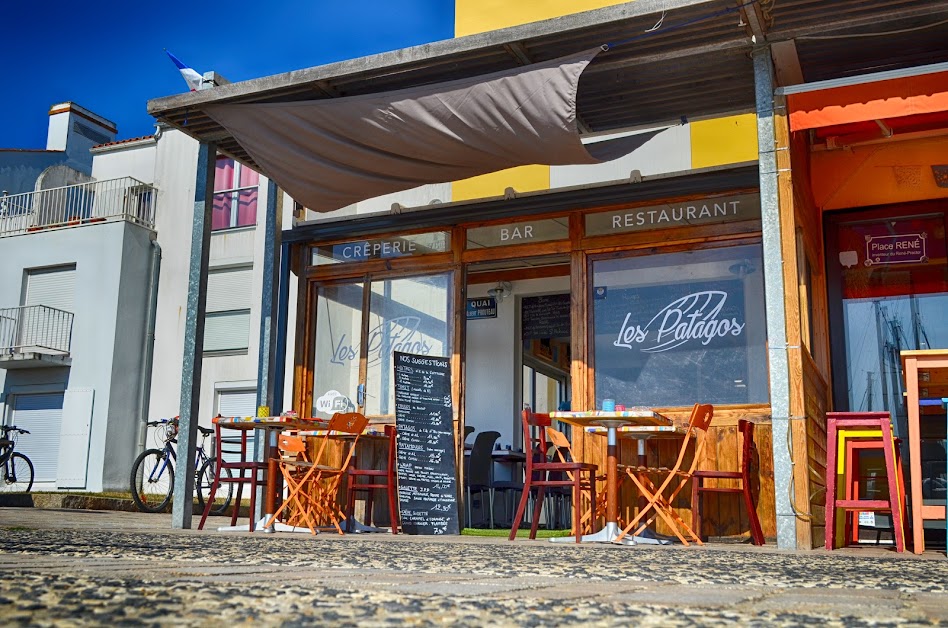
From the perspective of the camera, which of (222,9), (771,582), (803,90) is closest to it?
(771,582)

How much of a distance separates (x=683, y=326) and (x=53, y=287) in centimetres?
1735

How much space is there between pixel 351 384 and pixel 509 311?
3188 millimetres

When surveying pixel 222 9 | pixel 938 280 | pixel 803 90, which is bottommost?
pixel 938 280

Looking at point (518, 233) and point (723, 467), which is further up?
point (518, 233)

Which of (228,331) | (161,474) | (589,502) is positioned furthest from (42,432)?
(589,502)

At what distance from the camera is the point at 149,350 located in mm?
19891

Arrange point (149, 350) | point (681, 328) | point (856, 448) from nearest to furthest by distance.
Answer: point (856, 448) → point (681, 328) → point (149, 350)

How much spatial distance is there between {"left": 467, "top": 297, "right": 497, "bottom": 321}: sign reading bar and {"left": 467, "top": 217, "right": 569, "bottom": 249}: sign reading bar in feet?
10.2

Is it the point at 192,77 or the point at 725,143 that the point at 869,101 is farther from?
the point at 192,77

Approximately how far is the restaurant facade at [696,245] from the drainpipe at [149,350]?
12.3 metres

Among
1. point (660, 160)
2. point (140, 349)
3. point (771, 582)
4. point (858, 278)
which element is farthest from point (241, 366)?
point (771, 582)

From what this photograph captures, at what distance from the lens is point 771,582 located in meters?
2.69

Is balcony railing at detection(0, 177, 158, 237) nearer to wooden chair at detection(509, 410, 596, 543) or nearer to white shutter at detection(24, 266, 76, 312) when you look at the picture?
white shutter at detection(24, 266, 76, 312)

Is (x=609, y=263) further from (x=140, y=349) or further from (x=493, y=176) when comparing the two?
(x=140, y=349)
